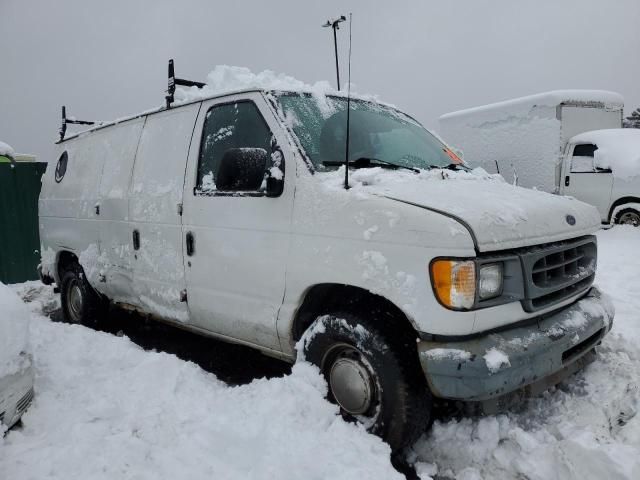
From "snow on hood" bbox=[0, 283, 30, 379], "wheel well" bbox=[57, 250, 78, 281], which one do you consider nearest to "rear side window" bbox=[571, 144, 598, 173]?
"wheel well" bbox=[57, 250, 78, 281]

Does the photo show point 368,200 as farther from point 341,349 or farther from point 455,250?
point 341,349

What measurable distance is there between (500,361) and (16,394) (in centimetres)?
240

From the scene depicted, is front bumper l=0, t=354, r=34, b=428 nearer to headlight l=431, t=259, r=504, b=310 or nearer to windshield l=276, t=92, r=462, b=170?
windshield l=276, t=92, r=462, b=170

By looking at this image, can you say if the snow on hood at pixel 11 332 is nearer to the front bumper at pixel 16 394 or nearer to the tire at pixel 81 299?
the front bumper at pixel 16 394

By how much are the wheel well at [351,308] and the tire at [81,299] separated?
2.92 metres

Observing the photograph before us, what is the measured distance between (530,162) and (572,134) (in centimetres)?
106

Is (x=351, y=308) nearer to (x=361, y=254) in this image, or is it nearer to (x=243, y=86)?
(x=361, y=254)

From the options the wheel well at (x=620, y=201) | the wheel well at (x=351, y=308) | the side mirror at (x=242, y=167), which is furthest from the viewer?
the wheel well at (x=620, y=201)

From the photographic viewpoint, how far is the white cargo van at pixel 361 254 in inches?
92.0

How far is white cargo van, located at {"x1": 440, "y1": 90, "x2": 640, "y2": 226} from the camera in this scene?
33.0 ft

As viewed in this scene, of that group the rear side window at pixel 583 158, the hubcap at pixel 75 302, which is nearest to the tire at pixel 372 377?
the hubcap at pixel 75 302

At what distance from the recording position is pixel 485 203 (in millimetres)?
2539

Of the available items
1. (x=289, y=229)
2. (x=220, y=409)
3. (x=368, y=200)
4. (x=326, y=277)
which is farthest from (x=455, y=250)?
(x=220, y=409)

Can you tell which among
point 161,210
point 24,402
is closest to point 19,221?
point 161,210
